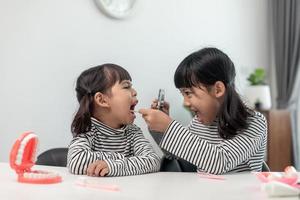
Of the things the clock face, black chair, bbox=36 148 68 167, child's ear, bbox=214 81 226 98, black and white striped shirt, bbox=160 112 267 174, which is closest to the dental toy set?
black and white striped shirt, bbox=160 112 267 174

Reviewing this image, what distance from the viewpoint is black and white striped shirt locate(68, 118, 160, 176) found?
1.29 meters

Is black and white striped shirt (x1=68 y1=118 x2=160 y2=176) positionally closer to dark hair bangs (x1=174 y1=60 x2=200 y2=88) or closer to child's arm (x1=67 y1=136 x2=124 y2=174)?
child's arm (x1=67 y1=136 x2=124 y2=174)

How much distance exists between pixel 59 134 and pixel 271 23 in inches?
102

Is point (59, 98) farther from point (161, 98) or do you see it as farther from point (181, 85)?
point (181, 85)

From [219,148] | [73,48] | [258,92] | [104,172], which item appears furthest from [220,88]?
[258,92]

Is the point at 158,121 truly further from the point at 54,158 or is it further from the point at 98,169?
the point at 54,158

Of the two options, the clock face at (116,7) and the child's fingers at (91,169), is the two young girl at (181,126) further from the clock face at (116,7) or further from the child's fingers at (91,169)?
the clock face at (116,7)

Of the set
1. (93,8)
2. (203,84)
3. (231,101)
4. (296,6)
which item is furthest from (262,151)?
(296,6)

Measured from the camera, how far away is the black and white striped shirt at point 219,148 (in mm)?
1334

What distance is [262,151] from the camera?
1530 mm

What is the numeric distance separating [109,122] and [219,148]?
42 cm

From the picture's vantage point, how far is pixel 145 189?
103 cm

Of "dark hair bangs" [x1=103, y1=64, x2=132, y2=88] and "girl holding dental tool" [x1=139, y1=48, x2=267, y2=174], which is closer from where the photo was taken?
"girl holding dental tool" [x1=139, y1=48, x2=267, y2=174]

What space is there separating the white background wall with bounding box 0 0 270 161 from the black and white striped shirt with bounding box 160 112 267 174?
1.40m
